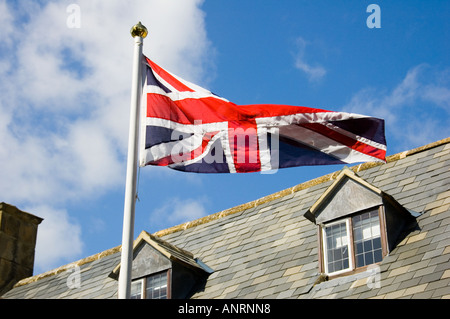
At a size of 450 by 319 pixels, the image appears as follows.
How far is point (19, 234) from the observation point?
23656mm

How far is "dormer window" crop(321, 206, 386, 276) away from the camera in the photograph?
14.5m

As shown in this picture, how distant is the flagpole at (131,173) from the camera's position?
11070 millimetres

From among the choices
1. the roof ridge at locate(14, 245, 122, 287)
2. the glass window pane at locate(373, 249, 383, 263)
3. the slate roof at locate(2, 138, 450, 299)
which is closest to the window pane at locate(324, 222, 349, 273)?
the slate roof at locate(2, 138, 450, 299)

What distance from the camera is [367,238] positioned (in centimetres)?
1482

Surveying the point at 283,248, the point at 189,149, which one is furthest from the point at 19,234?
the point at 189,149

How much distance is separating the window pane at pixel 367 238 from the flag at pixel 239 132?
6.52ft

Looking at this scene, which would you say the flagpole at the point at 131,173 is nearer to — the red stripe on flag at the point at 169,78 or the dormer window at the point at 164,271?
the red stripe on flag at the point at 169,78

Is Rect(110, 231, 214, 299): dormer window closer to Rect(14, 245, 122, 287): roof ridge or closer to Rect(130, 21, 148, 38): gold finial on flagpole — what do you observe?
Rect(14, 245, 122, 287): roof ridge

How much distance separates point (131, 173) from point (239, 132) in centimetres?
249

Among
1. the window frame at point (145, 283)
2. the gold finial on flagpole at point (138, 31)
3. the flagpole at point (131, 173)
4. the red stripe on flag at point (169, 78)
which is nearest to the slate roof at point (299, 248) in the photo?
the window frame at point (145, 283)

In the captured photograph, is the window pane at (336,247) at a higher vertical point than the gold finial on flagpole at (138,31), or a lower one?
lower

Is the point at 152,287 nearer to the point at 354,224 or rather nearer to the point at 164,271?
the point at 164,271
